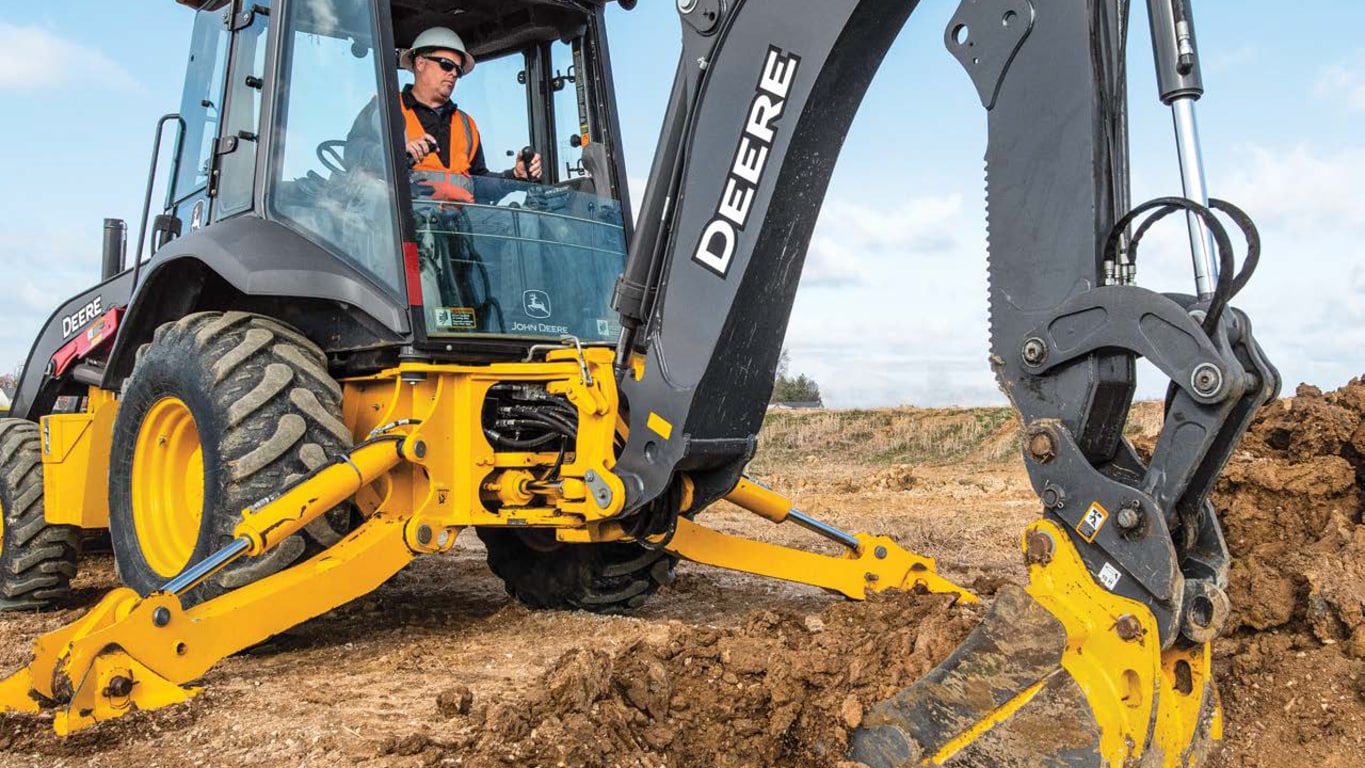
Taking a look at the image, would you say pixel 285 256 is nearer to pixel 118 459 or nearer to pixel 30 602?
pixel 118 459

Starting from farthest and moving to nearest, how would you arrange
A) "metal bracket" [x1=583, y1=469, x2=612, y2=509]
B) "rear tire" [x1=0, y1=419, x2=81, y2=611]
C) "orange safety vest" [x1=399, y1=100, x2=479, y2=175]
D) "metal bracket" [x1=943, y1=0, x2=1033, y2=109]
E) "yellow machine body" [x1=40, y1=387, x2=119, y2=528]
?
"rear tire" [x1=0, y1=419, x2=81, y2=611] → "yellow machine body" [x1=40, y1=387, x2=119, y2=528] → "orange safety vest" [x1=399, y1=100, x2=479, y2=175] → "metal bracket" [x1=583, y1=469, x2=612, y2=509] → "metal bracket" [x1=943, y1=0, x2=1033, y2=109]

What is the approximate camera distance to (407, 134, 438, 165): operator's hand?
4832 millimetres

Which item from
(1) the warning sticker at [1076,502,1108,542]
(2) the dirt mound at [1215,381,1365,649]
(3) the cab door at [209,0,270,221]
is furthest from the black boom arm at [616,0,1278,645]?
(3) the cab door at [209,0,270,221]

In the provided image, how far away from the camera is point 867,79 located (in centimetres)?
373

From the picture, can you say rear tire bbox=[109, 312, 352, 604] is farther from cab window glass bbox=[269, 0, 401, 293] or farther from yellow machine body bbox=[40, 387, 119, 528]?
yellow machine body bbox=[40, 387, 119, 528]

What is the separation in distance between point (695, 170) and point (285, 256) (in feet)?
5.44

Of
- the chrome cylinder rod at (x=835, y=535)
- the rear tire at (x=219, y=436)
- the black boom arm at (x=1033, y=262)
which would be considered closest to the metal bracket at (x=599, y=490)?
the black boom arm at (x=1033, y=262)

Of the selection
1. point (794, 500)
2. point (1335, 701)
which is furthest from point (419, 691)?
point (794, 500)

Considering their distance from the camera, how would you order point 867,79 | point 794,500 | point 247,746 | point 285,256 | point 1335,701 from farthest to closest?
point 794,500 < point 285,256 < point 867,79 < point 247,746 < point 1335,701

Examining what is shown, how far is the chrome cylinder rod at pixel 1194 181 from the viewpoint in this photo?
8.63 ft

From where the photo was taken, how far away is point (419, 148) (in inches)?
191

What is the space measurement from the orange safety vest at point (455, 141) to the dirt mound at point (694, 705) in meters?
2.25

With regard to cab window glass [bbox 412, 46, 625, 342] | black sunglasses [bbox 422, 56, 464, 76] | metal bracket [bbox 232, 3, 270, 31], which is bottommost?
cab window glass [bbox 412, 46, 625, 342]

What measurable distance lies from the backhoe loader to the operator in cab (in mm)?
106
